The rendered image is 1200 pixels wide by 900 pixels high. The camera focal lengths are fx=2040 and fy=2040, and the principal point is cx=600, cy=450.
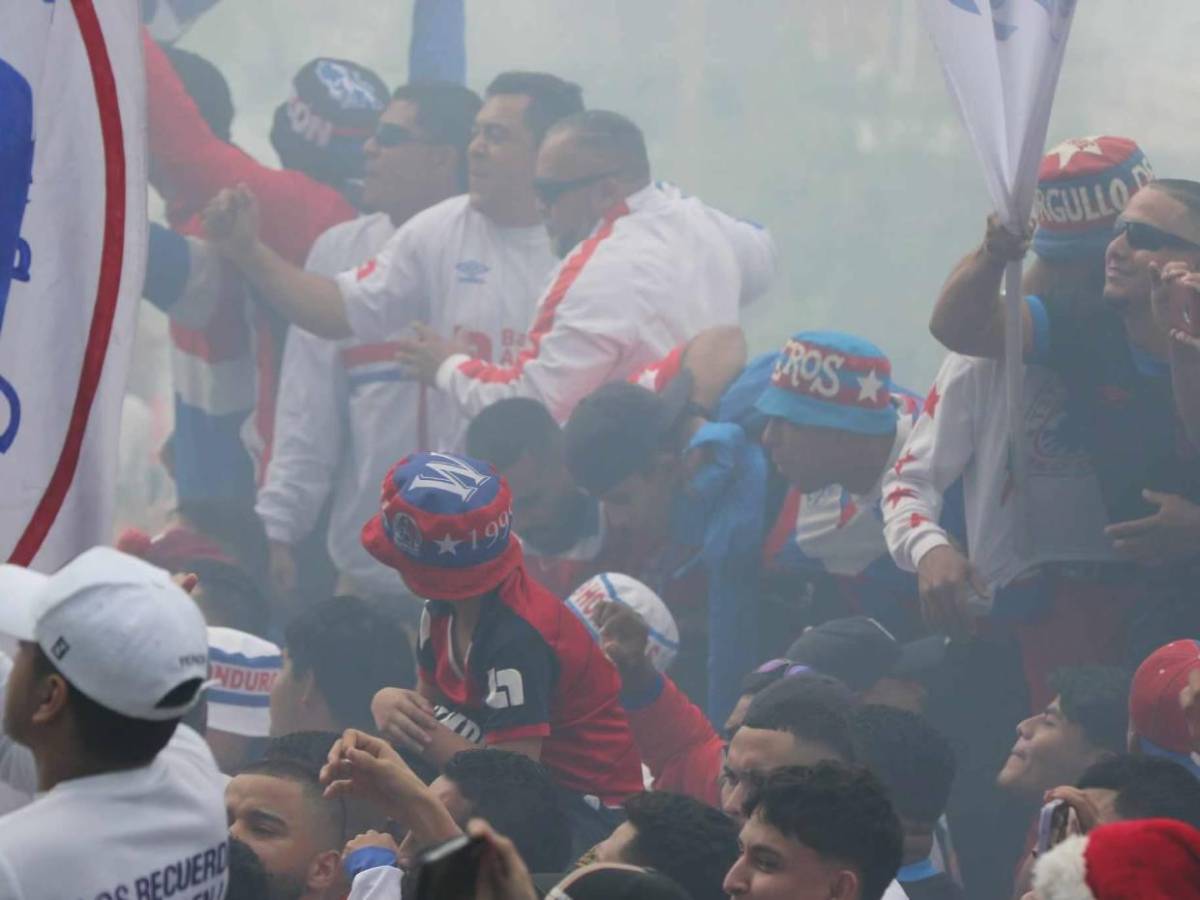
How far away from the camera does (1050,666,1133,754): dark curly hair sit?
3783 mm

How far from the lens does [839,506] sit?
462 centimetres

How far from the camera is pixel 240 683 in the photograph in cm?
433

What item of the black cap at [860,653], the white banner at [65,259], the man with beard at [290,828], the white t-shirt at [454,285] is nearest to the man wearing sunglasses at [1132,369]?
the black cap at [860,653]

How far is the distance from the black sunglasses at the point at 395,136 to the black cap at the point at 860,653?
260 centimetres

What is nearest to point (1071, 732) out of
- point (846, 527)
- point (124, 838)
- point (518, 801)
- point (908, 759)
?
point (908, 759)

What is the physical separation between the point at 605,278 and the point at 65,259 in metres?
3.20

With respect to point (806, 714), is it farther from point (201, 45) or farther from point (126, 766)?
point (201, 45)

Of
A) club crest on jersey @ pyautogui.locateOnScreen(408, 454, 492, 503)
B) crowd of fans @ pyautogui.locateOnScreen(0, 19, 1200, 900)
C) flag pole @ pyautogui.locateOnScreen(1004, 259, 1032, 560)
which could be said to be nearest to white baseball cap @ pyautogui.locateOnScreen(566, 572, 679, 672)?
crowd of fans @ pyautogui.locateOnScreen(0, 19, 1200, 900)

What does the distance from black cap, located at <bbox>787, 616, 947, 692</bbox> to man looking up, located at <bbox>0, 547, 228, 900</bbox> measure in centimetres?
241

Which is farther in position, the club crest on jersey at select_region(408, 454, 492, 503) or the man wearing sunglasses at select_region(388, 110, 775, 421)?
the man wearing sunglasses at select_region(388, 110, 775, 421)

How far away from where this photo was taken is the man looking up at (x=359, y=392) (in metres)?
6.07

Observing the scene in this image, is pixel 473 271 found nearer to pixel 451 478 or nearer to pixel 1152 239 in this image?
pixel 1152 239

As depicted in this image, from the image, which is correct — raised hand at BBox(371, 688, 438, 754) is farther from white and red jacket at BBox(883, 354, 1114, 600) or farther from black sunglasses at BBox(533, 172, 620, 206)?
black sunglasses at BBox(533, 172, 620, 206)

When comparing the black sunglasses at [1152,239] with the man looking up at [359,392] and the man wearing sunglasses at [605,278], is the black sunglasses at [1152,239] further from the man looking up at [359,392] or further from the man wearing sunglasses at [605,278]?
the man looking up at [359,392]
